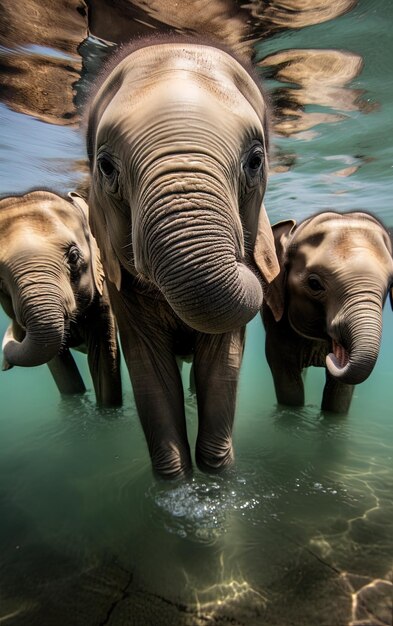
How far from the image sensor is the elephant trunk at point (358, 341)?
431 cm


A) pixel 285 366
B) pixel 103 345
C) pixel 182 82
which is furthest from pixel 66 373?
pixel 182 82

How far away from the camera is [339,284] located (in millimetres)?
4867

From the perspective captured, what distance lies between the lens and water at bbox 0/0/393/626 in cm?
323

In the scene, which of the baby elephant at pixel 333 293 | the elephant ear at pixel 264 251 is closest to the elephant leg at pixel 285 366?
the baby elephant at pixel 333 293

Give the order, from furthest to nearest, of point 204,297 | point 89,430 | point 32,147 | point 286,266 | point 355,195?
point 355,195, point 32,147, point 89,430, point 286,266, point 204,297

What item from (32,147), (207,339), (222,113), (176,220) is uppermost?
(32,147)

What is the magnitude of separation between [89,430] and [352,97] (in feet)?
25.1

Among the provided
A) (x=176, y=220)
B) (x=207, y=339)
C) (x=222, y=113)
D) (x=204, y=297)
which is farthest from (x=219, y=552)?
(x=222, y=113)

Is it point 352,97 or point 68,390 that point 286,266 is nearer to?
point 68,390

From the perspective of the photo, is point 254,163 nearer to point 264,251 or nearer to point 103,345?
point 264,251

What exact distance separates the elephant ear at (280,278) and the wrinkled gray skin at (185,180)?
1.74 metres

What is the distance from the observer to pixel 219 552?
367 cm

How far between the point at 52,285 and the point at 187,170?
109 inches

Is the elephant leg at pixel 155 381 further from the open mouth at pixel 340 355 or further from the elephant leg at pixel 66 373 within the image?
the elephant leg at pixel 66 373
